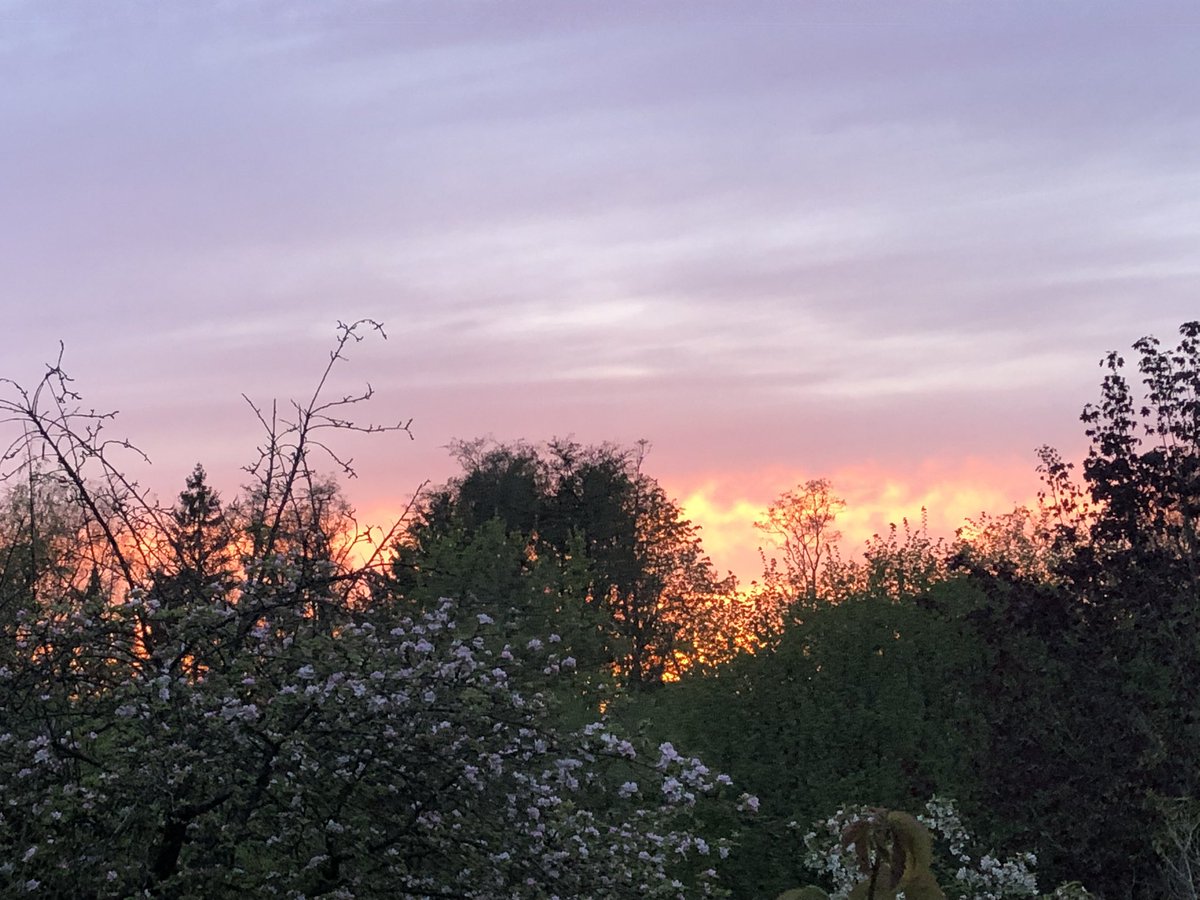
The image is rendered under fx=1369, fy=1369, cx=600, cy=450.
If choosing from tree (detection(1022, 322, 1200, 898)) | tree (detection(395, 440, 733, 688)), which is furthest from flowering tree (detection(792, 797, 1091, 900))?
tree (detection(395, 440, 733, 688))

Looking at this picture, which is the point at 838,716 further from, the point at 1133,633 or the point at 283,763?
the point at 283,763

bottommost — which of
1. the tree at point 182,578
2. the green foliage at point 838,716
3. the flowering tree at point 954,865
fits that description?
the flowering tree at point 954,865

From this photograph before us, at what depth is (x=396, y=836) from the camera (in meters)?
7.37

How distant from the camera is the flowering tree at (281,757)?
713 centimetres

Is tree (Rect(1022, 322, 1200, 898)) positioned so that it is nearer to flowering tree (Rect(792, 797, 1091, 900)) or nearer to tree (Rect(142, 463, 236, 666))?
flowering tree (Rect(792, 797, 1091, 900))

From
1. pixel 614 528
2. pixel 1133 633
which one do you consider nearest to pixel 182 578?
pixel 1133 633

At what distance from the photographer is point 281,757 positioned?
23.4 ft

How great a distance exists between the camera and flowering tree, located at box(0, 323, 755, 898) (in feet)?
23.4

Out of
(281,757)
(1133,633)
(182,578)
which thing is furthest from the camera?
(1133,633)

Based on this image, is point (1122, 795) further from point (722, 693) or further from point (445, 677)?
point (445, 677)

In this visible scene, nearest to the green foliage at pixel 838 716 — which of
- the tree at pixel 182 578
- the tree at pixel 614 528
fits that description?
the tree at pixel 182 578

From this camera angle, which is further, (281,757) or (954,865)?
(954,865)

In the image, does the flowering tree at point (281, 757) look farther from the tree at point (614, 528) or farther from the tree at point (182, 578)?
the tree at point (614, 528)

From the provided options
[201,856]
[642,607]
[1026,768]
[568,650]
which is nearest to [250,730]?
[201,856]
